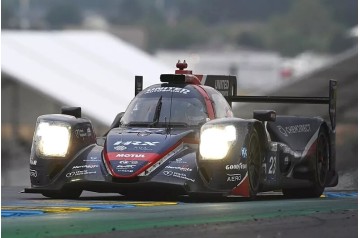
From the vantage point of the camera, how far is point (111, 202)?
589 inches

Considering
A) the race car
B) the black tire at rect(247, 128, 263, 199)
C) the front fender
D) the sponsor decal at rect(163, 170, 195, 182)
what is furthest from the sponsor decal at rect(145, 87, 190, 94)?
the sponsor decal at rect(163, 170, 195, 182)

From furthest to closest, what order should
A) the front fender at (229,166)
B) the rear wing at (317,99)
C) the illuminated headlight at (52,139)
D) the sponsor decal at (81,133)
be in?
1. the rear wing at (317,99)
2. the sponsor decal at (81,133)
3. the illuminated headlight at (52,139)
4. the front fender at (229,166)

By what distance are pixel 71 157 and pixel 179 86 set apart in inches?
60.8

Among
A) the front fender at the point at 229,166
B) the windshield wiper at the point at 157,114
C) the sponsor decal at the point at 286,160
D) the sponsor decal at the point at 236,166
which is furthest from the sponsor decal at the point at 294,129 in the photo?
the sponsor decal at the point at 236,166

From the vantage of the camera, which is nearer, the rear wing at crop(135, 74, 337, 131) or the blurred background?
the rear wing at crop(135, 74, 337, 131)

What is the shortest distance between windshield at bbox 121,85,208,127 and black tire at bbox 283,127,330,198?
1.74 meters

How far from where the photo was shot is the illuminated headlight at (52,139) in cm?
1587

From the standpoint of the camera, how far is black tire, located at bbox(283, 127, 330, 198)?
17422 millimetres

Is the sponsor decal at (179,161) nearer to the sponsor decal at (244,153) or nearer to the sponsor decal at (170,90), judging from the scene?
the sponsor decal at (244,153)

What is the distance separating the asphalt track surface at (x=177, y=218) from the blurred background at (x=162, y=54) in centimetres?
618

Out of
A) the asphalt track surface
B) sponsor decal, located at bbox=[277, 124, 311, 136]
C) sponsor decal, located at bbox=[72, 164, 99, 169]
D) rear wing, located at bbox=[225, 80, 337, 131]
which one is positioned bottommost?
the asphalt track surface

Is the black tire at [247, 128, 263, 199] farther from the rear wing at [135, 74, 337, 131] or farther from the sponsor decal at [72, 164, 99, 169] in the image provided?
the rear wing at [135, 74, 337, 131]

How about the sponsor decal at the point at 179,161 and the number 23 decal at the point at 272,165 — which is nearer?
the sponsor decal at the point at 179,161

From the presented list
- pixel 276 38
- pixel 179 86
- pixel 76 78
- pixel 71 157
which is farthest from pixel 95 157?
pixel 276 38
